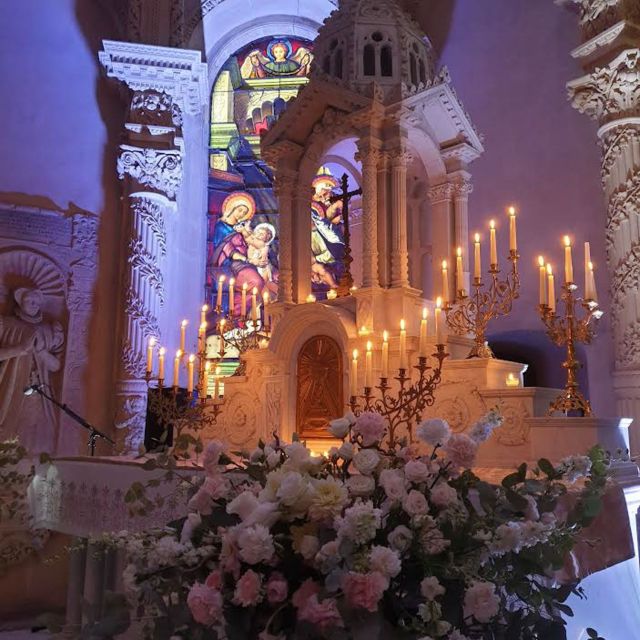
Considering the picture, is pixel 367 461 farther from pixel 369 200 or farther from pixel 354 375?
pixel 369 200

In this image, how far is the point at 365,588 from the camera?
1028 millimetres

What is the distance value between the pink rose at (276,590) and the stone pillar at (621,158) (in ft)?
19.2

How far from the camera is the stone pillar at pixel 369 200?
5160mm

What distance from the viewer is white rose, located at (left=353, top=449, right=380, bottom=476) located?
1257 mm

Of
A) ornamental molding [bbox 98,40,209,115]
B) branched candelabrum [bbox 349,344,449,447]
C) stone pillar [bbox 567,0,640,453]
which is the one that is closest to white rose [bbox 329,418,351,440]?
branched candelabrum [bbox 349,344,449,447]

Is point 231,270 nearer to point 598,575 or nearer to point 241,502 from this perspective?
point 598,575

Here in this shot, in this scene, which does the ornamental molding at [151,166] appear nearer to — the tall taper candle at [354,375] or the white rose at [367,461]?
the tall taper candle at [354,375]

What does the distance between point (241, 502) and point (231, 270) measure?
379 inches

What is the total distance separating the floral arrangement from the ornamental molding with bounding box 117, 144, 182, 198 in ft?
25.2

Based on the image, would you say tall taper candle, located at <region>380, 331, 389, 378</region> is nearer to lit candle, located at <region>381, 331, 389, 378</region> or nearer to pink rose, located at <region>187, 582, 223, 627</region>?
lit candle, located at <region>381, 331, 389, 378</region>

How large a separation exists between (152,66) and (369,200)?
4882 mm

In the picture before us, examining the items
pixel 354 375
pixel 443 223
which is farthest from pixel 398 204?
pixel 354 375

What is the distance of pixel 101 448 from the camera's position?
7.84 m

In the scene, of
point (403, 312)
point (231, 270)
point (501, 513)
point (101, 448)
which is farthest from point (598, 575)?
point (231, 270)
